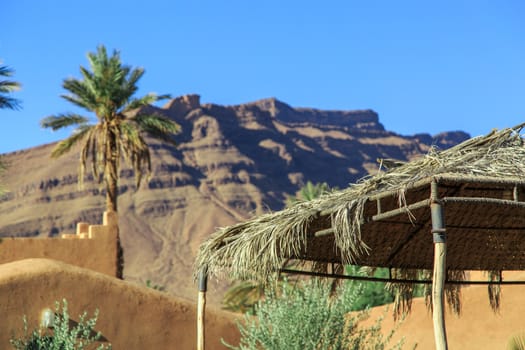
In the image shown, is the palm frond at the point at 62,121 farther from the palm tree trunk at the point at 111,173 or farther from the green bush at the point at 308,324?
the green bush at the point at 308,324

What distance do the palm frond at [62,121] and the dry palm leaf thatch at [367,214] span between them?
16530 millimetres

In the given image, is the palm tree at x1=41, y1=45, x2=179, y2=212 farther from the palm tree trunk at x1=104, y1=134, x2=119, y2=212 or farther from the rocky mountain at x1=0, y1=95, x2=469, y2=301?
the rocky mountain at x1=0, y1=95, x2=469, y2=301

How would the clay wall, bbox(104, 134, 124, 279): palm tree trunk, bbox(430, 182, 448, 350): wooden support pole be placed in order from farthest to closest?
1. bbox(104, 134, 124, 279): palm tree trunk
2. the clay wall
3. bbox(430, 182, 448, 350): wooden support pole

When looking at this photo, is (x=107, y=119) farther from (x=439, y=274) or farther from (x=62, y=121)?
A: (x=439, y=274)

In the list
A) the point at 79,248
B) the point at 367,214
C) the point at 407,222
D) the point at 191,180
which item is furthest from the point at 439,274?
the point at 191,180

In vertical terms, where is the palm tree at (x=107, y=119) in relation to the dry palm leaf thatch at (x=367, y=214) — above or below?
above

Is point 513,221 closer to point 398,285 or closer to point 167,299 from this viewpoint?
Result: point 398,285

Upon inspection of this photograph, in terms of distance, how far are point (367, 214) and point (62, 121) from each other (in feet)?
58.1

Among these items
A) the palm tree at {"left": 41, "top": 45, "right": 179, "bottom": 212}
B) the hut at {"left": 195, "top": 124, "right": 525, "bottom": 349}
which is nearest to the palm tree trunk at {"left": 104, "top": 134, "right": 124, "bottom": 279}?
the palm tree at {"left": 41, "top": 45, "right": 179, "bottom": 212}

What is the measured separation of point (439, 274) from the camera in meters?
6.74

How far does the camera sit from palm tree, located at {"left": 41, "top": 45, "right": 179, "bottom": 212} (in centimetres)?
2505

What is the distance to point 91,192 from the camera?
8556cm

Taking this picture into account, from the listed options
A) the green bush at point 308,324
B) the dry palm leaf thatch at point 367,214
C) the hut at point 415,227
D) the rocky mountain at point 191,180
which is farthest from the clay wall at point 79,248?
the rocky mountain at point 191,180

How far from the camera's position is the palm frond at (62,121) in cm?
2531
